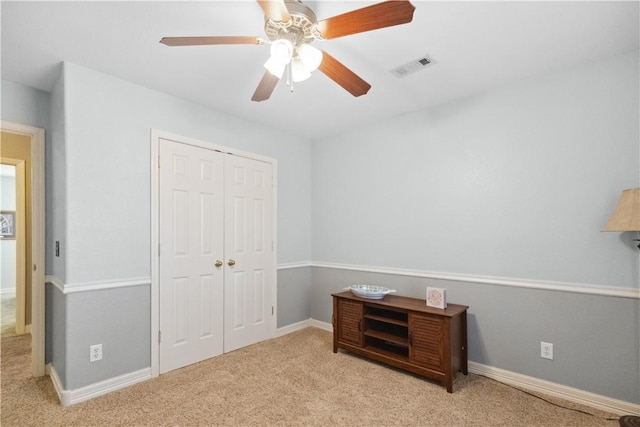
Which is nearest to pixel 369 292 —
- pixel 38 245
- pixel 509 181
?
pixel 509 181

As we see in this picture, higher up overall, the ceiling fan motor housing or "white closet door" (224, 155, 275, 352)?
the ceiling fan motor housing

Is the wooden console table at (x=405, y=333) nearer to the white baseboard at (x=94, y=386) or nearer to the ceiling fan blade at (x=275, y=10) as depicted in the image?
the white baseboard at (x=94, y=386)

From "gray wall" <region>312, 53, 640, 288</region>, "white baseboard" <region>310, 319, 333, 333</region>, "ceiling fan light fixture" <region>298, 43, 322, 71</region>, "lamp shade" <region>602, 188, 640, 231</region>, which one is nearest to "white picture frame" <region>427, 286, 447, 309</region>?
"gray wall" <region>312, 53, 640, 288</region>

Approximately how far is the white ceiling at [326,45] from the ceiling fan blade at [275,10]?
38 centimetres

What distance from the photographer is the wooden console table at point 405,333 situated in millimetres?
2578

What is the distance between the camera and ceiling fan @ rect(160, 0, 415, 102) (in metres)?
→ 1.38

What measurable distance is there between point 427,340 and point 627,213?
1.62 m

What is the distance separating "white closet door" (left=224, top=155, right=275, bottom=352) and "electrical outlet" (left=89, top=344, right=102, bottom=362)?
1113mm

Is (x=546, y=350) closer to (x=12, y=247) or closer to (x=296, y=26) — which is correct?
(x=296, y=26)

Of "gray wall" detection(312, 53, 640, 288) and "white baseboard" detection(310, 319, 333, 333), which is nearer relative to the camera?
"gray wall" detection(312, 53, 640, 288)

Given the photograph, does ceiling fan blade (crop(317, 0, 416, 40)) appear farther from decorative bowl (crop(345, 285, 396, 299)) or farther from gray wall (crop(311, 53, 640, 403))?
decorative bowl (crop(345, 285, 396, 299))

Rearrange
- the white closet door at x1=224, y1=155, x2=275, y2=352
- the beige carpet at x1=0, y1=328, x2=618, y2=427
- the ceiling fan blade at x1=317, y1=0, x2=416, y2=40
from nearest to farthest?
the ceiling fan blade at x1=317, y1=0, x2=416, y2=40, the beige carpet at x1=0, y1=328, x2=618, y2=427, the white closet door at x1=224, y1=155, x2=275, y2=352

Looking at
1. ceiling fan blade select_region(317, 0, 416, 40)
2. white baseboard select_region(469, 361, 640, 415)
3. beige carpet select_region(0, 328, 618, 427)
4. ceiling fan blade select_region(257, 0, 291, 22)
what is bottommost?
beige carpet select_region(0, 328, 618, 427)

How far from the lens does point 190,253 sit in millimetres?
3061
